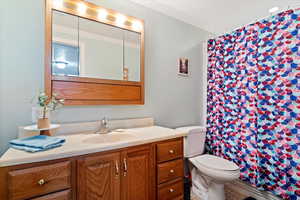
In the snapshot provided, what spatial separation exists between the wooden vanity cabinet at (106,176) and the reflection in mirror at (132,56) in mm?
837

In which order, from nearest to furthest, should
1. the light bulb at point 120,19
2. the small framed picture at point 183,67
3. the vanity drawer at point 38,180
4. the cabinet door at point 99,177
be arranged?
1. the vanity drawer at point 38,180
2. the cabinet door at point 99,177
3. the light bulb at point 120,19
4. the small framed picture at point 183,67

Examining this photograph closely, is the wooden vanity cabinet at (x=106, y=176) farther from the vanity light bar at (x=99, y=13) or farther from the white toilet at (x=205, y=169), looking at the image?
the vanity light bar at (x=99, y=13)

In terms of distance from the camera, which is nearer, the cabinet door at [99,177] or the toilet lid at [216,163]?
the cabinet door at [99,177]

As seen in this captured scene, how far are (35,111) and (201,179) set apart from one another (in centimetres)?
196

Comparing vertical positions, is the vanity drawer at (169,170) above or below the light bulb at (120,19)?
below

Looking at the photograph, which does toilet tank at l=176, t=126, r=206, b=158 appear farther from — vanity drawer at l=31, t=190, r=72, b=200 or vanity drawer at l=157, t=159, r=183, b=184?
vanity drawer at l=31, t=190, r=72, b=200

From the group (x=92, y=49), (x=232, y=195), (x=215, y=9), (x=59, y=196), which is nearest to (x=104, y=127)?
(x=59, y=196)

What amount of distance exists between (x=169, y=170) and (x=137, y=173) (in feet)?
1.12

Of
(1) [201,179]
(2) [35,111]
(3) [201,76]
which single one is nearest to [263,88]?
(3) [201,76]

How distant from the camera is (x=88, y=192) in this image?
98 centimetres

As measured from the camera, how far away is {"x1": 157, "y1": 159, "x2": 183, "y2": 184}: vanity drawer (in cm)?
132

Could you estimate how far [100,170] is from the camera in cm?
103

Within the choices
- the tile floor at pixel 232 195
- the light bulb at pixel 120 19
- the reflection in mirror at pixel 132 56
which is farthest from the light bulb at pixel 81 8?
the tile floor at pixel 232 195

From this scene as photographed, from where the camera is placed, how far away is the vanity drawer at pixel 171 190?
4.39ft
